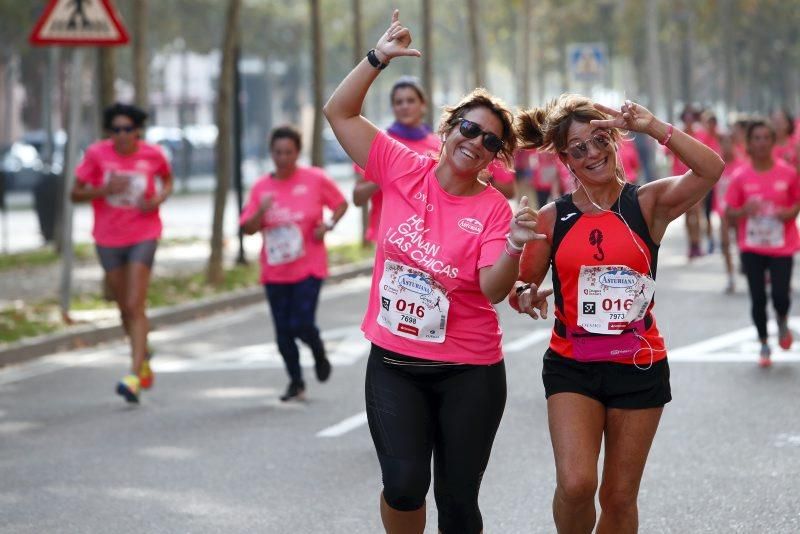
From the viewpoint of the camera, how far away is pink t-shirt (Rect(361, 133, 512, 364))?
5.47m

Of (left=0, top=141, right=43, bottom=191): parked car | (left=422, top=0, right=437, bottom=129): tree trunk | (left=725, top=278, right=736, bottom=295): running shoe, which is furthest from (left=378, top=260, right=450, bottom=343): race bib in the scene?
(left=0, top=141, right=43, bottom=191): parked car

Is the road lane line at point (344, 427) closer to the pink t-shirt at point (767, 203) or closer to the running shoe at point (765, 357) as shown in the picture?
the running shoe at point (765, 357)

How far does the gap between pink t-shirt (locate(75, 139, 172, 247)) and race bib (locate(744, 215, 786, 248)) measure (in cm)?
421

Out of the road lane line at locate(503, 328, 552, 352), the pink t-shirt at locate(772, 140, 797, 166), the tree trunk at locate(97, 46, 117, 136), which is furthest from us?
the tree trunk at locate(97, 46, 117, 136)

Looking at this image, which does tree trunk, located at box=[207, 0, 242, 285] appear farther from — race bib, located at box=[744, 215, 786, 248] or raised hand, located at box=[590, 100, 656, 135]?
raised hand, located at box=[590, 100, 656, 135]

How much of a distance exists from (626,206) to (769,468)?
316 cm

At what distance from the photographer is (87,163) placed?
1153 cm

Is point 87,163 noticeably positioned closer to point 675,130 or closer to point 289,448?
point 289,448

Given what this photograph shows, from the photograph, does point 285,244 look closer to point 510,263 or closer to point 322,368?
point 322,368

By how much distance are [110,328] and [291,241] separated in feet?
15.4

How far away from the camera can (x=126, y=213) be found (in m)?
11.3

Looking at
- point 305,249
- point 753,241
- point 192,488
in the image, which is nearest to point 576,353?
point 192,488

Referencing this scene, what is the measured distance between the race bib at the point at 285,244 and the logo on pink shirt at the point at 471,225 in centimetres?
518

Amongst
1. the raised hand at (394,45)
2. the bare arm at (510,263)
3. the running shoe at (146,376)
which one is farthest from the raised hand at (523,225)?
the running shoe at (146,376)
